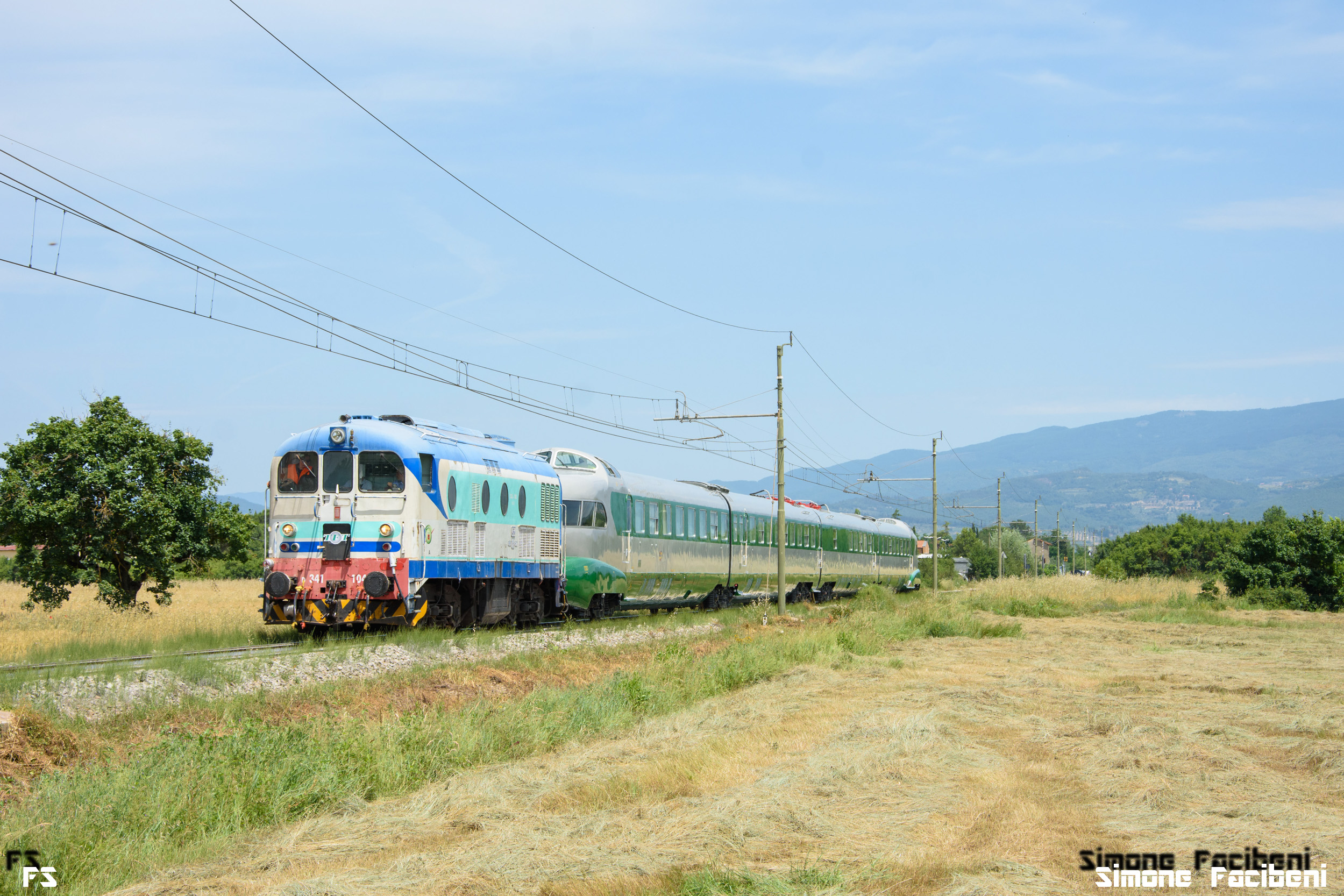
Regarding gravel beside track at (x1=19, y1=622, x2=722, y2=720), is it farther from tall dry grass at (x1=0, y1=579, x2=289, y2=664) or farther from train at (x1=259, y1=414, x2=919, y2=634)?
tall dry grass at (x1=0, y1=579, x2=289, y2=664)

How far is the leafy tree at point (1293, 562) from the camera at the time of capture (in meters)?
49.5

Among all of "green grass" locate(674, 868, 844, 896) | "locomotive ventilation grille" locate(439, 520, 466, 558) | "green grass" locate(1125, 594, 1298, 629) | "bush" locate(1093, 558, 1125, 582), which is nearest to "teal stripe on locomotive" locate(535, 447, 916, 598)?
"locomotive ventilation grille" locate(439, 520, 466, 558)

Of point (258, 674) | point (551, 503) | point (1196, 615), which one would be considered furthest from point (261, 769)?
point (1196, 615)

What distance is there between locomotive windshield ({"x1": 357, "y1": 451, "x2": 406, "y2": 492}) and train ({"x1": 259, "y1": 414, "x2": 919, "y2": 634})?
2 cm

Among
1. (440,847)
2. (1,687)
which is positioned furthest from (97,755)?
(440,847)

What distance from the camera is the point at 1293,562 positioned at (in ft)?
167

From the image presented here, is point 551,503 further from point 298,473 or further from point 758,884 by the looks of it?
point 758,884

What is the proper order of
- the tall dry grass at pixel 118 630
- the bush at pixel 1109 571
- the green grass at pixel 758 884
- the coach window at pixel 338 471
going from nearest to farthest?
the green grass at pixel 758 884 → the tall dry grass at pixel 118 630 → the coach window at pixel 338 471 → the bush at pixel 1109 571

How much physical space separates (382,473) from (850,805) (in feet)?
41.5

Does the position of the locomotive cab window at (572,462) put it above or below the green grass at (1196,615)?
above

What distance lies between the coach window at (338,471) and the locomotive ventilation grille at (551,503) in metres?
5.68

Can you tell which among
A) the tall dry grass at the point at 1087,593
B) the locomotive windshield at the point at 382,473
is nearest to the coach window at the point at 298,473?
the locomotive windshield at the point at 382,473

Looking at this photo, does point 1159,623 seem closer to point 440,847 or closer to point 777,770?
point 777,770

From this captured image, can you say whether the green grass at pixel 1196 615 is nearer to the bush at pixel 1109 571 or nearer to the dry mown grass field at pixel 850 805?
the dry mown grass field at pixel 850 805
